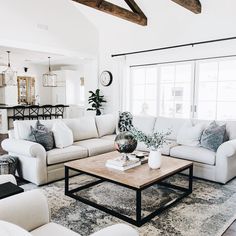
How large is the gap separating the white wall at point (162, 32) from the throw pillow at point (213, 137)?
1.83 m

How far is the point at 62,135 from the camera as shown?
404 cm

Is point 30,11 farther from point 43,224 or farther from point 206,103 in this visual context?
point 43,224

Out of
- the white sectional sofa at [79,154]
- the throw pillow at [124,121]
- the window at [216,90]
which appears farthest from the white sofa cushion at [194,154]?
the window at [216,90]

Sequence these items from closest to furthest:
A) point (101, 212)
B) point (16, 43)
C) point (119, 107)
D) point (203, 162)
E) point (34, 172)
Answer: point (101, 212) < point (34, 172) < point (203, 162) < point (16, 43) < point (119, 107)

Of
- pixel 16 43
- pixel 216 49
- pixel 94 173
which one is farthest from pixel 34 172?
pixel 216 49

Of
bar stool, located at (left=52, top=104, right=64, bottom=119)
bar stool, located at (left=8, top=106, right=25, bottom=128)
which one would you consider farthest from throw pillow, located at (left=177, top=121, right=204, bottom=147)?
bar stool, located at (left=52, top=104, right=64, bottom=119)

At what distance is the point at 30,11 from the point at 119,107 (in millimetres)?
3184

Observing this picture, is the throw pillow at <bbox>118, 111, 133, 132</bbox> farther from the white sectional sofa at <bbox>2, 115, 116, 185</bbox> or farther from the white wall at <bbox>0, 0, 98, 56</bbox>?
the white wall at <bbox>0, 0, 98, 56</bbox>

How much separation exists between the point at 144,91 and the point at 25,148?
376 cm

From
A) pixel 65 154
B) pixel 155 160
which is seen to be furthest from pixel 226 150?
pixel 65 154

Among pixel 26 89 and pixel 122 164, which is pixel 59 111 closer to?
pixel 26 89

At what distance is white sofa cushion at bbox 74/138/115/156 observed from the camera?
4.21 metres

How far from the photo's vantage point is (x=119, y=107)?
6.87 m

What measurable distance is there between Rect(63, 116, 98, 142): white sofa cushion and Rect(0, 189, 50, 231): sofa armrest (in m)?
2.93
